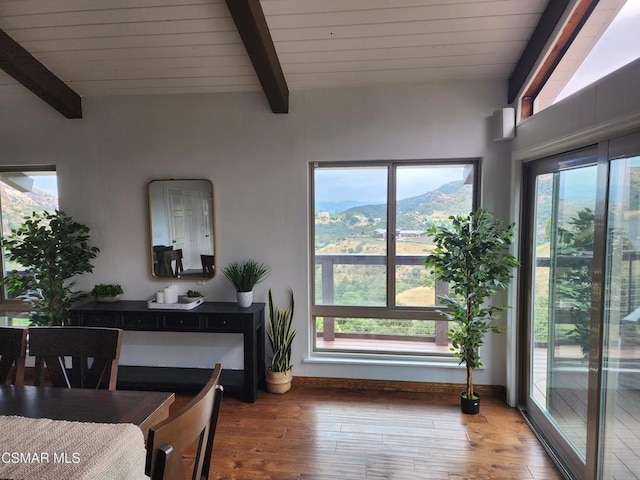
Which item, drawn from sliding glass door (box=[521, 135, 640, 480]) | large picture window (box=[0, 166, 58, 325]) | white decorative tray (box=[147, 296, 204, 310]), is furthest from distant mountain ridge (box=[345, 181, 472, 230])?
large picture window (box=[0, 166, 58, 325])

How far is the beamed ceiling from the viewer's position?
96.7 inches

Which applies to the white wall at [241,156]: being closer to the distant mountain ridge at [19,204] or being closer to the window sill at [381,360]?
the window sill at [381,360]

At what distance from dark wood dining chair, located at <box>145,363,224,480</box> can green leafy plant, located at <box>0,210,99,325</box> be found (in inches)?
109

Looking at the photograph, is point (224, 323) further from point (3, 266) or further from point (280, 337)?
point (3, 266)

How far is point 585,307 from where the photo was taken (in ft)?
7.00

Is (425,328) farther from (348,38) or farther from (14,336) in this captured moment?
(14,336)

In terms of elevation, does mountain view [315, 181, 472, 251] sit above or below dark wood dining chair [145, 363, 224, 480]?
above

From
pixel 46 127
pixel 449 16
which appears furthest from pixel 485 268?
pixel 46 127

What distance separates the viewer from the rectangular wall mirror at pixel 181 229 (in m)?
3.41

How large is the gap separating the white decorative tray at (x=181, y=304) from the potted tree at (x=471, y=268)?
1.93m

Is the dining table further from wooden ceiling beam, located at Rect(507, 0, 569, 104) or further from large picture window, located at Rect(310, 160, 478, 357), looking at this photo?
wooden ceiling beam, located at Rect(507, 0, 569, 104)

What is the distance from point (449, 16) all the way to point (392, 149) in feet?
3.35

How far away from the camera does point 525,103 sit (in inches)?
113

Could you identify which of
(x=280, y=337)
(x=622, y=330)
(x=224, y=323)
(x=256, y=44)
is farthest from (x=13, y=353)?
(x=622, y=330)
